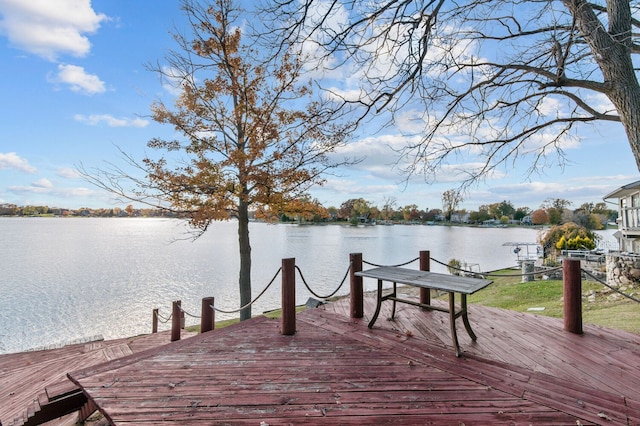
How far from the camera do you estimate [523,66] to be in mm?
5090

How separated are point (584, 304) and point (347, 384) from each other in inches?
405

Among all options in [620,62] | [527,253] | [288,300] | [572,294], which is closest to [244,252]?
[288,300]

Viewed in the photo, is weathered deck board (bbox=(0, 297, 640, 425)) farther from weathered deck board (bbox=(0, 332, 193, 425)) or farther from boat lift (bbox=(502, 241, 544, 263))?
boat lift (bbox=(502, 241, 544, 263))

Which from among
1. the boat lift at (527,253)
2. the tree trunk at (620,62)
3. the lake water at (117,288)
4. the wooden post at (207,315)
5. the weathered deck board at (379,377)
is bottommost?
the lake water at (117,288)

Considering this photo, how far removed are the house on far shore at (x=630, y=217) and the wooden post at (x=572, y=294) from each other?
56.5 feet

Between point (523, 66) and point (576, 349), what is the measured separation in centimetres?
423

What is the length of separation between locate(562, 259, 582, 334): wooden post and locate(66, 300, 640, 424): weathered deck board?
0.94 ft

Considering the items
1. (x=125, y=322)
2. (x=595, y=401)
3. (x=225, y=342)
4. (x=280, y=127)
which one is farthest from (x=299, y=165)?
(x=125, y=322)

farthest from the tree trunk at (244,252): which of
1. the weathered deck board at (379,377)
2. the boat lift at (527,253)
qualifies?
the boat lift at (527,253)

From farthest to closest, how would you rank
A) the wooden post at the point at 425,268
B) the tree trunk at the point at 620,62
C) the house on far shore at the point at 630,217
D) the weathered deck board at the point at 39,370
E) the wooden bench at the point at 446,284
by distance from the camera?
the house on far shore at the point at 630,217 < the wooden post at the point at 425,268 < the tree trunk at the point at 620,62 < the weathered deck board at the point at 39,370 < the wooden bench at the point at 446,284

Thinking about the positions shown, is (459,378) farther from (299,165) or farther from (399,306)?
(299,165)

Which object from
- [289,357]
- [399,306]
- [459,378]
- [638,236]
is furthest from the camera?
[638,236]

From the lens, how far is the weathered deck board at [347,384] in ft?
8.16

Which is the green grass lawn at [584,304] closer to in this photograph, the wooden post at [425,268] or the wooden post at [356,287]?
the wooden post at [425,268]
